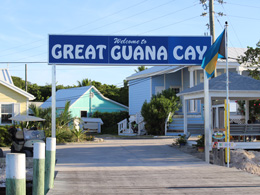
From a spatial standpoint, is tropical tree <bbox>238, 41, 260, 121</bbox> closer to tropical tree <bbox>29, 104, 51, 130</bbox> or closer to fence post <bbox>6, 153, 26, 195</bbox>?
tropical tree <bbox>29, 104, 51, 130</bbox>

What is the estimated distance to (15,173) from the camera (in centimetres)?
446

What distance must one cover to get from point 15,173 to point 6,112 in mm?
20510

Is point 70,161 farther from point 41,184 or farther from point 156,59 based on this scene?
point 41,184

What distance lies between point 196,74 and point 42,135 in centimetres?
2031

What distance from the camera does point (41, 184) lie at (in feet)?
20.5

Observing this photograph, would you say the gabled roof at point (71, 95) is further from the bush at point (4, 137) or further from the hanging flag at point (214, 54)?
the hanging flag at point (214, 54)

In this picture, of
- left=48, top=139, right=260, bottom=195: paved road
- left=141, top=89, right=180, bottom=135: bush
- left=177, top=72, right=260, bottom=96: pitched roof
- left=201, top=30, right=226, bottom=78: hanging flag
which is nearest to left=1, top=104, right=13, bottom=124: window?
left=141, top=89, right=180, bottom=135: bush

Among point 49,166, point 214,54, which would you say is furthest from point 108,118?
A: point 49,166

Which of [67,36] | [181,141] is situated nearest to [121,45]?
[67,36]

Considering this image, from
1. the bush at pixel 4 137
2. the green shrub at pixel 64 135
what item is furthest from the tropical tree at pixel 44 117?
the bush at pixel 4 137

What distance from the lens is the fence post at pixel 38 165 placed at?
601 cm

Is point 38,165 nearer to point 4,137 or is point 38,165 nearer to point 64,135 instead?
point 4,137

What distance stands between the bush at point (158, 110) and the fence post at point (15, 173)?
83.0 feet

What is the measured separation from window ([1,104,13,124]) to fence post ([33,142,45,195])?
18.5m
